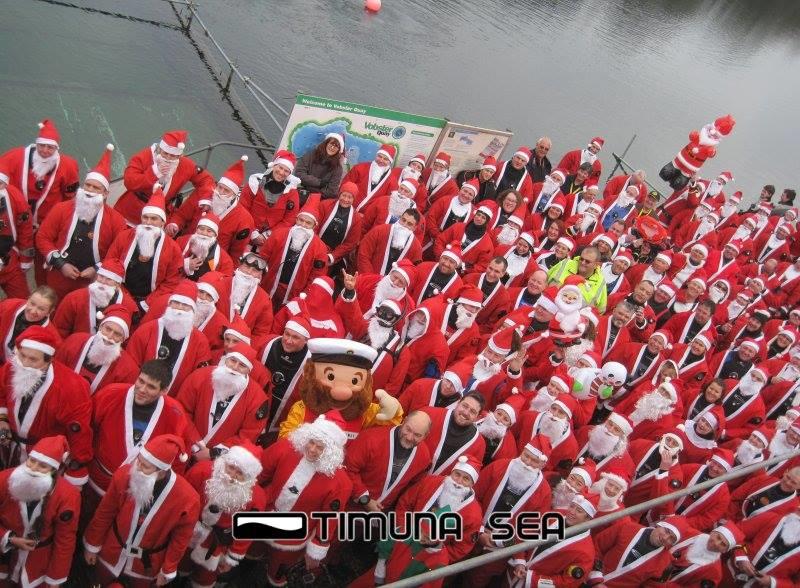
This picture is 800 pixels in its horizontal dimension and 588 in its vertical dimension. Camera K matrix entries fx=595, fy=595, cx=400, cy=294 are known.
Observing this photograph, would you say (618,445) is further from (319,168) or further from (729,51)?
(729,51)

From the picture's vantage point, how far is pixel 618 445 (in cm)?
592

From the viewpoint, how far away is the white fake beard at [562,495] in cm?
522

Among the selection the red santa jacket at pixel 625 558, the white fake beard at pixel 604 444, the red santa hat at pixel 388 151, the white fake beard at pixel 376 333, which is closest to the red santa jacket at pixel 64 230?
the white fake beard at pixel 376 333

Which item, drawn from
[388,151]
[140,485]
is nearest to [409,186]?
[388,151]

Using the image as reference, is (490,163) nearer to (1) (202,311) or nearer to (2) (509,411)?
(2) (509,411)

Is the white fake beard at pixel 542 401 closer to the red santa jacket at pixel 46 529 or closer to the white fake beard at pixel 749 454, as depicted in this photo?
the white fake beard at pixel 749 454

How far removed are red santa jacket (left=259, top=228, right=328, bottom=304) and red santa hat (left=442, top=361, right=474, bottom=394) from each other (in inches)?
80.4

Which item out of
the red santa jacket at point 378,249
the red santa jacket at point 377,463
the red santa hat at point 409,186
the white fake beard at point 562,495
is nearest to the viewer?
the red santa jacket at point 377,463

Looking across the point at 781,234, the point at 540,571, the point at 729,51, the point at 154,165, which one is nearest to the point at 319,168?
the point at 154,165

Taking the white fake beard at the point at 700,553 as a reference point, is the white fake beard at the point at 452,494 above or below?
above

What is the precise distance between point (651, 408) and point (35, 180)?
6.91 meters

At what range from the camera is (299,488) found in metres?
4.17

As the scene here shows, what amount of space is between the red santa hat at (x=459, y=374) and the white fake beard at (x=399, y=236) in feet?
6.99

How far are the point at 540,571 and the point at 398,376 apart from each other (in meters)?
2.12
